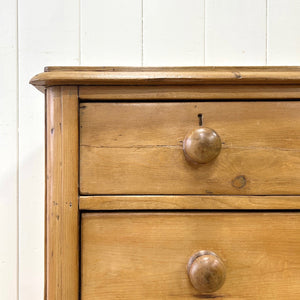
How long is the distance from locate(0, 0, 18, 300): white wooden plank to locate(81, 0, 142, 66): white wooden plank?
206 mm

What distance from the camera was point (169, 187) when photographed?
1.50ft

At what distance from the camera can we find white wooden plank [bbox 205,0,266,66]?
87cm

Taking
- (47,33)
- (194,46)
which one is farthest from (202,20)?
(47,33)

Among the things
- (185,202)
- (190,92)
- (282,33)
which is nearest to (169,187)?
(185,202)

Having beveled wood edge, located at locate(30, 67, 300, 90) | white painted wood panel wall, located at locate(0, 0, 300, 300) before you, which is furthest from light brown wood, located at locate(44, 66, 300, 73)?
white painted wood panel wall, located at locate(0, 0, 300, 300)

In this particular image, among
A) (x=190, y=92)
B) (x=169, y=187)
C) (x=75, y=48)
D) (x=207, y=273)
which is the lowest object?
(x=207, y=273)

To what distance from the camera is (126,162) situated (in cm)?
46

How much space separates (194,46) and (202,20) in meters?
0.08

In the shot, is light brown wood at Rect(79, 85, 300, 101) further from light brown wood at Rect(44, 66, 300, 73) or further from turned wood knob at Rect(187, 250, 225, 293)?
turned wood knob at Rect(187, 250, 225, 293)

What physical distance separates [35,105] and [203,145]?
0.59 m

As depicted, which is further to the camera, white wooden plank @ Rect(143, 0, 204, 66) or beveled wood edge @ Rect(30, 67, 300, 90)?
white wooden plank @ Rect(143, 0, 204, 66)

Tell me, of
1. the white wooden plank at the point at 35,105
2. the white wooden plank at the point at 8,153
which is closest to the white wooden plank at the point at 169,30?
the white wooden plank at the point at 35,105

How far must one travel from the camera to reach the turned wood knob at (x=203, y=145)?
429 mm

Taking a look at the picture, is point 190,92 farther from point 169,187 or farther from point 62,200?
point 62,200
